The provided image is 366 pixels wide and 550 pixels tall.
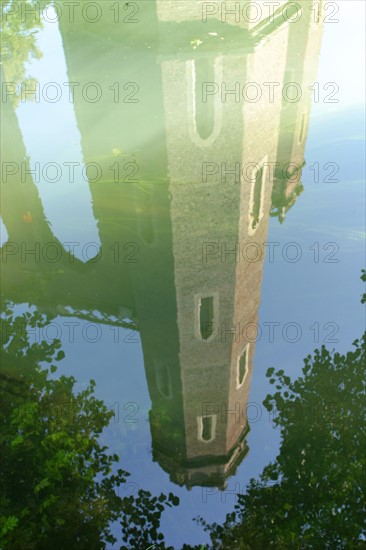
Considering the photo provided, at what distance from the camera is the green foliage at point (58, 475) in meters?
7.03

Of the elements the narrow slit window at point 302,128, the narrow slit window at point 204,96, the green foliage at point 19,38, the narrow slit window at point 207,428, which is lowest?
the narrow slit window at point 207,428

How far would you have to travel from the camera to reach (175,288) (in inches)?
373

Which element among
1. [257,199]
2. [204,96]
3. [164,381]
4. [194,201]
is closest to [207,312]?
[164,381]

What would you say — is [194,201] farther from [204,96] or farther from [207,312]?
[204,96]

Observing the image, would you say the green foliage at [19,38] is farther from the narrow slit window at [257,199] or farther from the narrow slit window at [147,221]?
the narrow slit window at [257,199]

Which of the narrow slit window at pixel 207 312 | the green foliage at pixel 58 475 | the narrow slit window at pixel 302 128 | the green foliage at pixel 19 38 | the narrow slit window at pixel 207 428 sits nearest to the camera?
the green foliage at pixel 58 475

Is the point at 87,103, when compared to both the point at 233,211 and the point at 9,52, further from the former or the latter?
the point at 233,211

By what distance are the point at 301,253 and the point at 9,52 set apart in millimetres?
17483

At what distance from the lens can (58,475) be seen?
7.26m

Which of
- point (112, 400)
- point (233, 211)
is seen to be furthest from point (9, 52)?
point (112, 400)

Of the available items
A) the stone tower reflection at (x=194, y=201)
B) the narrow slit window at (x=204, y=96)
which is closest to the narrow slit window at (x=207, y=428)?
the stone tower reflection at (x=194, y=201)

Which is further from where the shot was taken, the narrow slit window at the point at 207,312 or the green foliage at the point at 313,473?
the narrow slit window at the point at 207,312

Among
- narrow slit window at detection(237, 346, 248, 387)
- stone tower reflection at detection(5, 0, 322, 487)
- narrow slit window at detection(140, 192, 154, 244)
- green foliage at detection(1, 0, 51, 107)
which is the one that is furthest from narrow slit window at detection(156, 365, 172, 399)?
green foliage at detection(1, 0, 51, 107)

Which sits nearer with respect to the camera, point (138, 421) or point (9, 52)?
point (138, 421)
